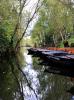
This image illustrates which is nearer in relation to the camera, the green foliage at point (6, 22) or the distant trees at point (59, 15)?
the green foliage at point (6, 22)

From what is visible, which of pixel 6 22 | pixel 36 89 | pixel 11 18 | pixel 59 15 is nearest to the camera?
pixel 36 89

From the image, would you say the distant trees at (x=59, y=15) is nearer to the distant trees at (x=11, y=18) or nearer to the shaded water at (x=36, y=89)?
the distant trees at (x=11, y=18)

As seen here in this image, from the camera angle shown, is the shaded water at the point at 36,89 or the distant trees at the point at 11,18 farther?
the distant trees at the point at 11,18

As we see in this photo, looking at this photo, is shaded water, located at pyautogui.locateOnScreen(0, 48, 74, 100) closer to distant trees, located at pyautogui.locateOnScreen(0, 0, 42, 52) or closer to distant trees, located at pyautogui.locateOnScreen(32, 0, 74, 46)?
distant trees, located at pyautogui.locateOnScreen(0, 0, 42, 52)

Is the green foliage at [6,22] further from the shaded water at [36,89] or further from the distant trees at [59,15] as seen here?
the shaded water at [36,89]

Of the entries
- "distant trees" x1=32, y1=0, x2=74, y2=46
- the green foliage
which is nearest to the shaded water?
the green foliage

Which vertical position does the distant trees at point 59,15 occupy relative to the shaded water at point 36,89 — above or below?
above

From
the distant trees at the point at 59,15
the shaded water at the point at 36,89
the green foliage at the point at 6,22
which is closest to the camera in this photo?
the shaded water at the point at 36,89

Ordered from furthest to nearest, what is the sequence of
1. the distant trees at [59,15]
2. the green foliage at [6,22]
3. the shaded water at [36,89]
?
the distant trees at [59,15]
the green foliage at [6,22]
the shaded water at [36,89]

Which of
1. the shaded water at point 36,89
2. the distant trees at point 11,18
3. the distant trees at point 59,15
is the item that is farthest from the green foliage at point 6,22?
the shaded water at point 36,89

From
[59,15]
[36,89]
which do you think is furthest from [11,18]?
[36,89]

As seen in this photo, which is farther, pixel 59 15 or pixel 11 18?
pixel 59 15

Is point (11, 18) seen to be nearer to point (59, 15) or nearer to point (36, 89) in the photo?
point (59, 15)

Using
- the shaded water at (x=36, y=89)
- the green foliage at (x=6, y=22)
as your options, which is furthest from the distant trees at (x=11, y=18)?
the shaded water at (x=36, y=89)
